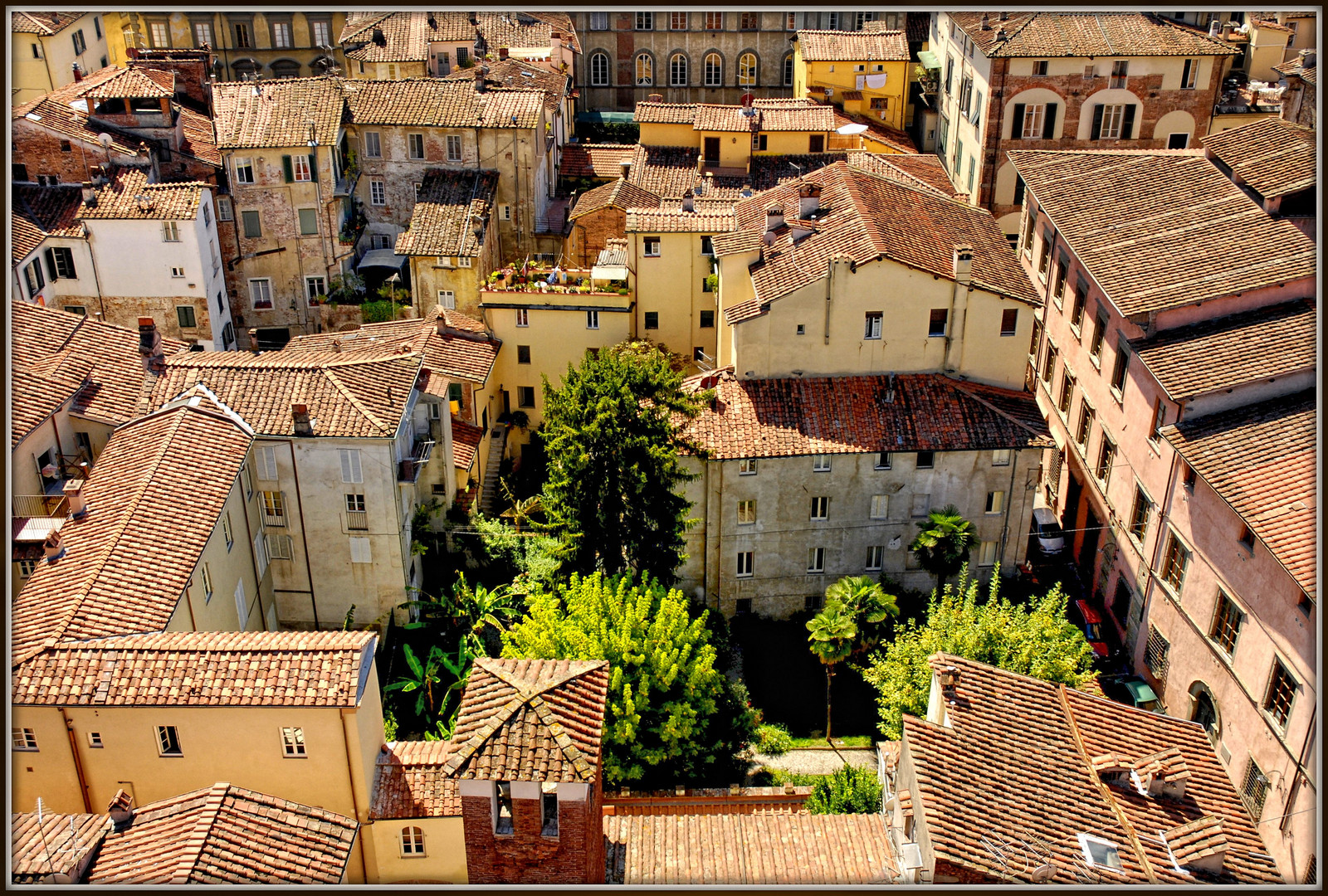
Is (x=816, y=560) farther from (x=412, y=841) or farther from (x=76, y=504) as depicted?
(x=76, y=504)

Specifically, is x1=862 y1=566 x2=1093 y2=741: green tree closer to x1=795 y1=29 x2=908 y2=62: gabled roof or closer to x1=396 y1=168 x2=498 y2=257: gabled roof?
x1=396 y1=168 x2=498 y2=257: gabled roof

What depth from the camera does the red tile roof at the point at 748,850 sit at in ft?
103

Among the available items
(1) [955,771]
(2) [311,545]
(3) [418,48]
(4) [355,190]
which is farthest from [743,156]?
(1) [955,771]

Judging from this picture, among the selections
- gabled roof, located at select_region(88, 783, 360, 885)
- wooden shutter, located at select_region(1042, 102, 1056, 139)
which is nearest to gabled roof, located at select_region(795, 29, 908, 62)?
wooden shutter, located at select_region(1042, 102, 1056, 139)

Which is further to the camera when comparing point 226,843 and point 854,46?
point 854,46

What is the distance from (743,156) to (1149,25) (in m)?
25.2

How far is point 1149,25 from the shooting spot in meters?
68.5

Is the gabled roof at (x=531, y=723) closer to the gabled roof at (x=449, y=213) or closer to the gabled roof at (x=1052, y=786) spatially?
the gabled roof at (x=1052, y=786)

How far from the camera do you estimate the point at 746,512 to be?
4728 cm

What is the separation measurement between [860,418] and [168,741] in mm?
27671

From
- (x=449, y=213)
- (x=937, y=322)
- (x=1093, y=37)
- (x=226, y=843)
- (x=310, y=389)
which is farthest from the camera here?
(x=1093, y=37)

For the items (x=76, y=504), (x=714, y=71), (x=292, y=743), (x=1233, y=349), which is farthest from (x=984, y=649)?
(x=714, y=71)

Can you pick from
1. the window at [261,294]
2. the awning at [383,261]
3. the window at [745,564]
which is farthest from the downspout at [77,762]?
the window at [261,294]

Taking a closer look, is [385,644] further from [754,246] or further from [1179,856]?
[1179,856]
